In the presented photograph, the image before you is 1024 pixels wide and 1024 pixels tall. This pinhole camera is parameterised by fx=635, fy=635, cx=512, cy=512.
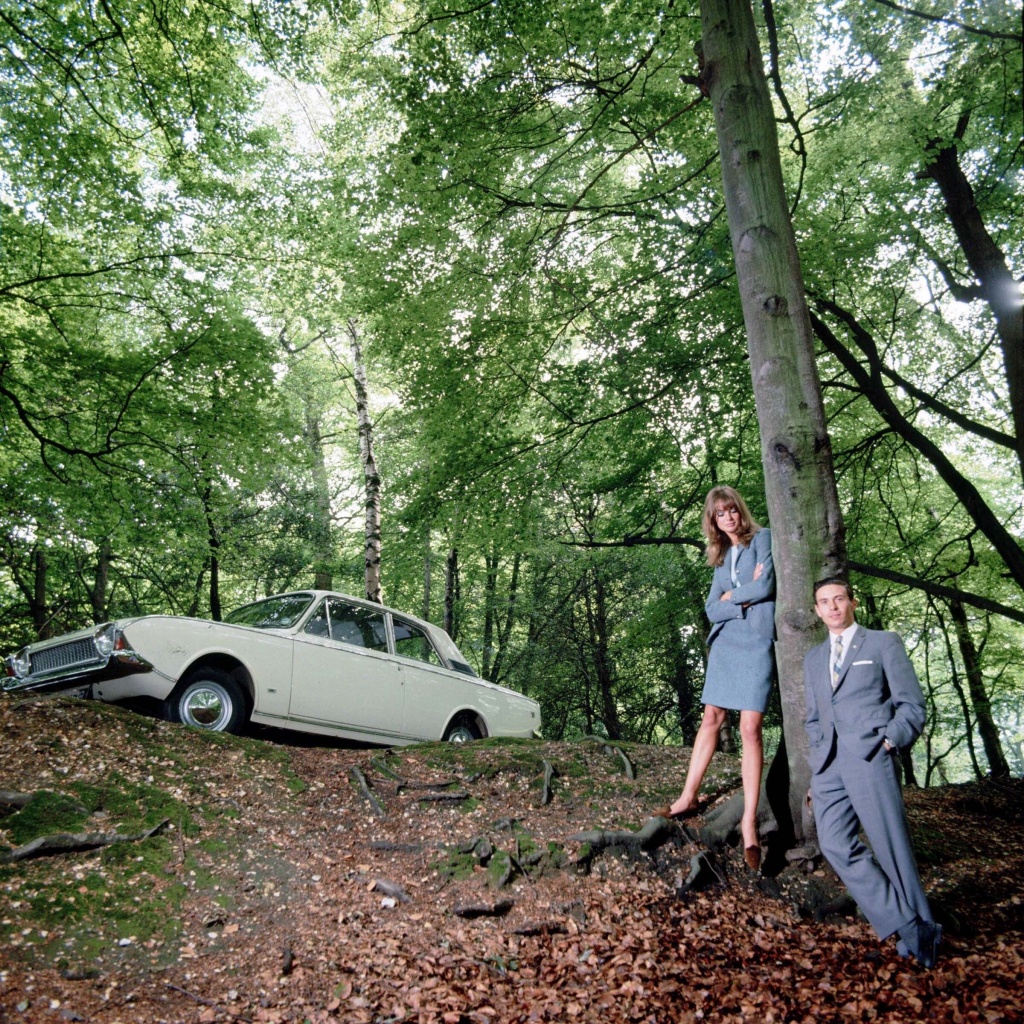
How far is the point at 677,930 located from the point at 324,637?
4464 mm

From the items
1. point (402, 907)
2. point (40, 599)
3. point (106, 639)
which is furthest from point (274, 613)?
point (40, 599)

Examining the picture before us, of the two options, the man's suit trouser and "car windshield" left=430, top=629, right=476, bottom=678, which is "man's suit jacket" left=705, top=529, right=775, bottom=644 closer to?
the man's suit trouser

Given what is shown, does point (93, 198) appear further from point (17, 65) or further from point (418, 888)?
point (418, 888)

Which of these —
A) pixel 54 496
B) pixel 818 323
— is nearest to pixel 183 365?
pixel 54 496

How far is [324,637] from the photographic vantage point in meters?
6.52

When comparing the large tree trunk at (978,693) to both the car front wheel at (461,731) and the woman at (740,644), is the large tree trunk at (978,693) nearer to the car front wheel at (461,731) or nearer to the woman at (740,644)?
the car front wheel at (461,731)

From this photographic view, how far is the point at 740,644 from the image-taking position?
12.7ft

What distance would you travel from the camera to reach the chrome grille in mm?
5230

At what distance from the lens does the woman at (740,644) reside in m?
3.66

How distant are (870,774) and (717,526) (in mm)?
1670

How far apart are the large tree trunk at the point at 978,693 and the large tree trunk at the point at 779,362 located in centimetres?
1102

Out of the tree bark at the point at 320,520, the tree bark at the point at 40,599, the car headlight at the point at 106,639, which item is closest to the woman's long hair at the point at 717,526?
the car headlight at the point at 106,639

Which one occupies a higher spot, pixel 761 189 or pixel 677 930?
pixel 761 189

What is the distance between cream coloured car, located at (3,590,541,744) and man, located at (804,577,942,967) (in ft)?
15.4
